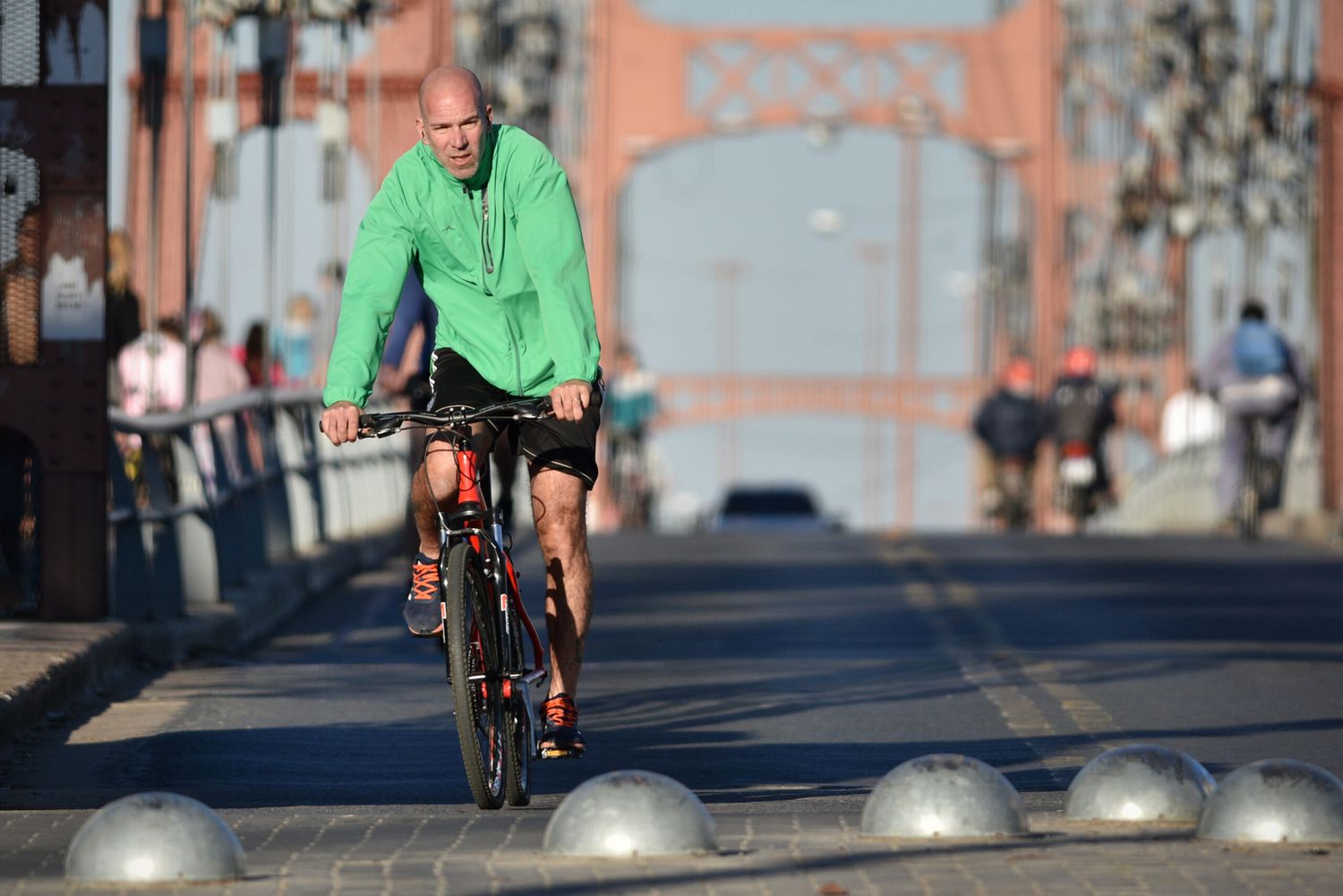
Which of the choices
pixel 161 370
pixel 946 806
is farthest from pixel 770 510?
pixel 946 806

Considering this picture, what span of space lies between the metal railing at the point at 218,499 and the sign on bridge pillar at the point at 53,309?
187 millimetres

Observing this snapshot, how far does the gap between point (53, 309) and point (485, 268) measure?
14.4 ft

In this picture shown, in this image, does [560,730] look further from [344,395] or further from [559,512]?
[344,395]

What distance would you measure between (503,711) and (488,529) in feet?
1.52

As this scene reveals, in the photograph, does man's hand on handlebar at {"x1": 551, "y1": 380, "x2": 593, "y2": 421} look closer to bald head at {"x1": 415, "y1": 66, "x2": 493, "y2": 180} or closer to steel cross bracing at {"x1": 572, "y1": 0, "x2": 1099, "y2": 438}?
bald head at {"x1": 415, "y1": 66, "x2": 493, "y2": 180}

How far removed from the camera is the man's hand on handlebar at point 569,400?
741 cm

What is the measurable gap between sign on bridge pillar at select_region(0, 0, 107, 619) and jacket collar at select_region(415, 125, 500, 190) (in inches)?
165

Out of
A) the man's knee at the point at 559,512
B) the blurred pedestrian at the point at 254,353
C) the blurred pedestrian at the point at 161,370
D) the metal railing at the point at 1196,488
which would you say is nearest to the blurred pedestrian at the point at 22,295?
the man's knee at the point at 559,512

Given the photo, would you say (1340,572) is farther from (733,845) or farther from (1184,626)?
(733,845)

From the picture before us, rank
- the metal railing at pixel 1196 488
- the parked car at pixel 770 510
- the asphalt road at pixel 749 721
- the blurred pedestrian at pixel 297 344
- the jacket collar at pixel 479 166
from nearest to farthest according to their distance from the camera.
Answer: the asphalt road at pixel 749 721, the jacket collar at pixel 479 166, the blurred pedestrian at pixel 297 344, the metal railing at pixel 1196 488, the parked car at pixel 770 510

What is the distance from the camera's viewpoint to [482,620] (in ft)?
24.5

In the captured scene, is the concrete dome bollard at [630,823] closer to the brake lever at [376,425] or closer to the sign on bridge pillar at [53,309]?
the brake lever at [376,425]

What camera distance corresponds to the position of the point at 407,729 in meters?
9.77

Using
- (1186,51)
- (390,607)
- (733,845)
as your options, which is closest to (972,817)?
(733,845)
